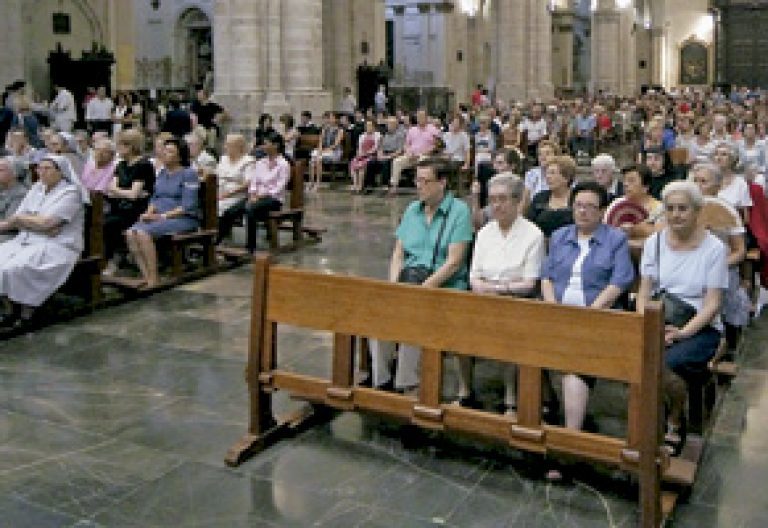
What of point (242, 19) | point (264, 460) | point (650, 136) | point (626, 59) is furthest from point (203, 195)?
point (626, 59)

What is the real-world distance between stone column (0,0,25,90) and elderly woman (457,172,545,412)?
62.2 feet

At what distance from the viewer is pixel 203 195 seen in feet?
31.2

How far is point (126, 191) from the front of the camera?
9.43m

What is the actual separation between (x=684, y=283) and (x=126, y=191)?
5.94 meters

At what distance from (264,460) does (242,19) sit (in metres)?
13.3

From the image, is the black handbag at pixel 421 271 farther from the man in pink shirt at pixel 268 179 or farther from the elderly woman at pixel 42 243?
the man in pink shirt at pixel 268 179

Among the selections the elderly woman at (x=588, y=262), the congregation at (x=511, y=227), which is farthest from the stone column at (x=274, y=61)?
the elderly woman at (x=588, y=262)

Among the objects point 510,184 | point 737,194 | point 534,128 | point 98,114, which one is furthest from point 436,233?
point 98,114

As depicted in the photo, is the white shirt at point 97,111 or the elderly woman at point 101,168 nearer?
the elderly woman at point 101,168

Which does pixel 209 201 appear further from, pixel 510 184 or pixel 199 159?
pixel 510 184

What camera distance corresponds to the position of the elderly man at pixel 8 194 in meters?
8.21

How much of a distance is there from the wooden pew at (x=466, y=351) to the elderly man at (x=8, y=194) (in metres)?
4.02

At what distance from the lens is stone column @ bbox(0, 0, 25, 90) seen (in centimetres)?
2178

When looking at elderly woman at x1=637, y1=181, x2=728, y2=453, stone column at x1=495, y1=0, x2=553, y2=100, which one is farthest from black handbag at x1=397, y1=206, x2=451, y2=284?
stone column at x1=495, y1=0, x2=553, y2=100
